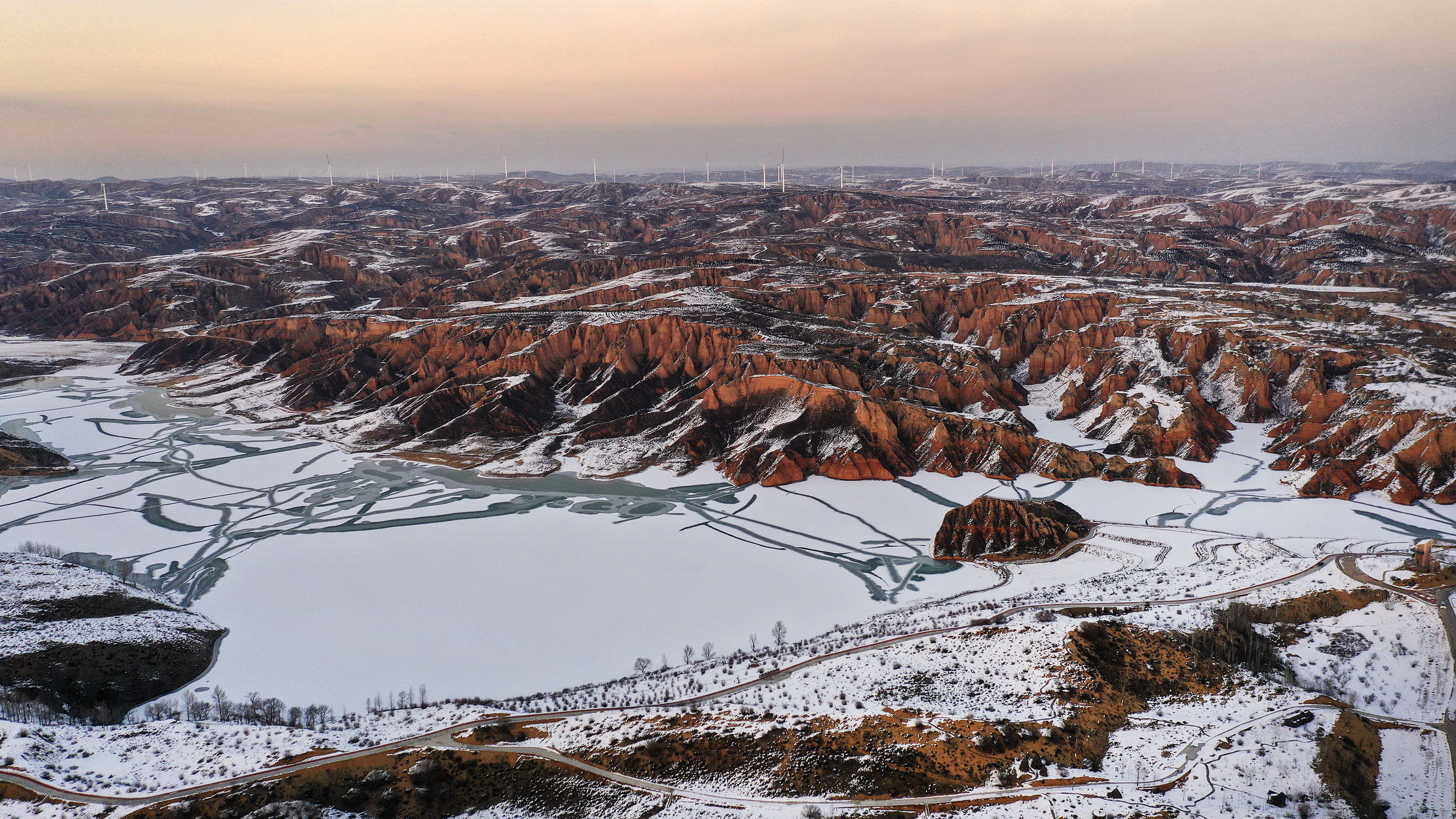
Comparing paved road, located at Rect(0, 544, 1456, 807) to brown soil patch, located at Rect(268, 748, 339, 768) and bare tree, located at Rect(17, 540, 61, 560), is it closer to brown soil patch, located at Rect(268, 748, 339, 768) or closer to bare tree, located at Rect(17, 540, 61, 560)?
brown soil patch, located at Rect(268, 748, 339, 768)

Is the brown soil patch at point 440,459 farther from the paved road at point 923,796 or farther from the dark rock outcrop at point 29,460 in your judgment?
the paved road at point 923,796

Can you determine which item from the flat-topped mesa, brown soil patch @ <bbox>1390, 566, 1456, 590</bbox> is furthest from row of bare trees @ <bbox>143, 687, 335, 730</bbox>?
brown soil patch @ <bbox>1390, 566, 1456, 590</bbox>

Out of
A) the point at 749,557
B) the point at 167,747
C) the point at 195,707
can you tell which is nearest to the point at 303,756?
the point at 167,747

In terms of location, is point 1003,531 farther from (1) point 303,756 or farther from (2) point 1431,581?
(1) point 303,756

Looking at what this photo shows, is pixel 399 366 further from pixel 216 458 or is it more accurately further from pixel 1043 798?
pixel 1043 798

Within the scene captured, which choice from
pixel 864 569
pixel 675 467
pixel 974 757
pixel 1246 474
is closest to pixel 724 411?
pixel 675 467

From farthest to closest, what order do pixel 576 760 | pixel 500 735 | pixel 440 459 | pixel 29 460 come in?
pixel 440 459 → pixel 29 460 → pixel 500 735 → pixel 576 760

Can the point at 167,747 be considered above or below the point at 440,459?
above
